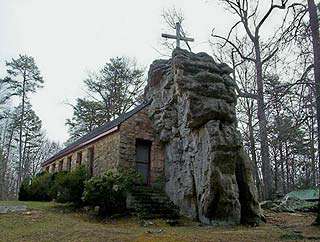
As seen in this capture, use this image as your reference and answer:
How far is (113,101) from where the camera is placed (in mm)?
28859

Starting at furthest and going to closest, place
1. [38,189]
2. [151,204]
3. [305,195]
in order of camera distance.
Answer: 1. [38,189]
2. [305,195]
3. [151,204]

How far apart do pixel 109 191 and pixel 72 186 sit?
2048mm

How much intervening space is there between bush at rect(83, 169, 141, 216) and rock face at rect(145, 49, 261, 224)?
2.18m

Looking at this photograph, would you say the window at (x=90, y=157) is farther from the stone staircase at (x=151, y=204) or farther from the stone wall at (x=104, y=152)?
the stone staircase at (x=151, y=204)

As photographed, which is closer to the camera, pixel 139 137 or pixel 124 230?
pixel 124 230

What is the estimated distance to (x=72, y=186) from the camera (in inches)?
527

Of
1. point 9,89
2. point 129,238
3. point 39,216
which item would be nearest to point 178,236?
point 129,238

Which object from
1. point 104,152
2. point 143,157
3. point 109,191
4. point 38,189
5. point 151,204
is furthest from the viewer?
point 38,189

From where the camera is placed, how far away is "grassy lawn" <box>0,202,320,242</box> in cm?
816

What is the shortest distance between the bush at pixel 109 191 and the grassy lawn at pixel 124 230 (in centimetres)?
67

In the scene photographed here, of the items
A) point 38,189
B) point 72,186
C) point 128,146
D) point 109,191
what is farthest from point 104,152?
point 38,189

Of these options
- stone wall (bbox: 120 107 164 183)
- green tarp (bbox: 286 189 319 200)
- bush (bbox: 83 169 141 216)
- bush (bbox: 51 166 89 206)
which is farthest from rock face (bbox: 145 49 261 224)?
green tarp (bbox: 286 189 319 200)

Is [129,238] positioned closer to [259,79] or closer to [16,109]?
[259,79]

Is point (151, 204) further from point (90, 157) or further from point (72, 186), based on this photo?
point (90, 157)
